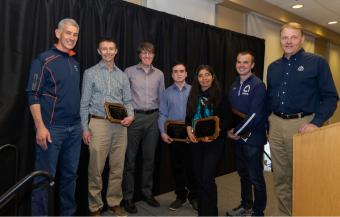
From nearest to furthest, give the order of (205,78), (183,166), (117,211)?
(205,78) < (117,211) < (183,166)

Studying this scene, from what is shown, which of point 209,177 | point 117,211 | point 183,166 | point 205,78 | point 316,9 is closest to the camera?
point 209,177

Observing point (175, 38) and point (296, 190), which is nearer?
point (296, 190)

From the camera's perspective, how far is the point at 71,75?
2.44 meters

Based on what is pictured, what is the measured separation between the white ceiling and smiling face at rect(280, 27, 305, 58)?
3424mm

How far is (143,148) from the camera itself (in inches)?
124

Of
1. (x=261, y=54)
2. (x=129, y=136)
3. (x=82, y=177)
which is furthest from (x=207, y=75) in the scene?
(x=261, y=54)

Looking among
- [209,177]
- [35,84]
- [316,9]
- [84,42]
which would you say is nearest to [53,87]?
[35,84]

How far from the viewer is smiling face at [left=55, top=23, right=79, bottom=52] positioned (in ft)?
7.86

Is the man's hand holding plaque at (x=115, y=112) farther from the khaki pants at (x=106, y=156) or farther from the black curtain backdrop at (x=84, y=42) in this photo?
the black curtain backdrop at (x=84, y=42)

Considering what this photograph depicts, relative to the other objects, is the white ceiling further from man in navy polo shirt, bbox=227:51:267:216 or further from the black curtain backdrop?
man in navy polo shirt, bbox=227:51:267:216

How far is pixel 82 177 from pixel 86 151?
256mm

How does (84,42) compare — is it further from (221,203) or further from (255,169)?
(221,203)

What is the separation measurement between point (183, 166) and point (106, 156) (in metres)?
Answer: 0.83

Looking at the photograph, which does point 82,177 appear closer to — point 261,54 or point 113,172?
point 113,172
